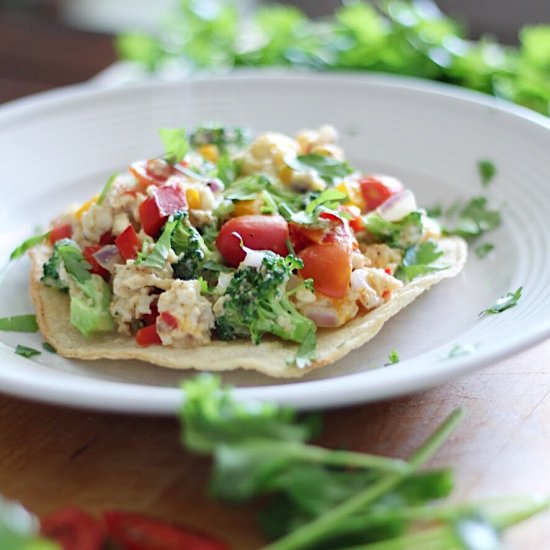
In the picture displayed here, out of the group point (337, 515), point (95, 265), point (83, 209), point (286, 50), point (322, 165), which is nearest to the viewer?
point (337, 515)

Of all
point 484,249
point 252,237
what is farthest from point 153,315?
point 484,249

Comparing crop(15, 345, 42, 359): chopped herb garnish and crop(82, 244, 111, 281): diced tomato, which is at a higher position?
crop(82, 244, 111, 281): diced tomato

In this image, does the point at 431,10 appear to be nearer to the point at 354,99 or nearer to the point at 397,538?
the point at 354,99

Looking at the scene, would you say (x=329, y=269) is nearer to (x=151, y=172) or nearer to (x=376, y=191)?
(x=376, y=191)

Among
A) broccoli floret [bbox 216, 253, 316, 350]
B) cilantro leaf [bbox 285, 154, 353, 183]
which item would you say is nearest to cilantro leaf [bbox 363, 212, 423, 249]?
cilantro leaf [bbox 285, 154, 353, 183]

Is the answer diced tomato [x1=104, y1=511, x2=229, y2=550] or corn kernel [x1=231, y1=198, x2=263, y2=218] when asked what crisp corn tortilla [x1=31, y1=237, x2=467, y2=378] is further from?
diced tomato [x1=104, y1=511, x2=229, y2=550]
